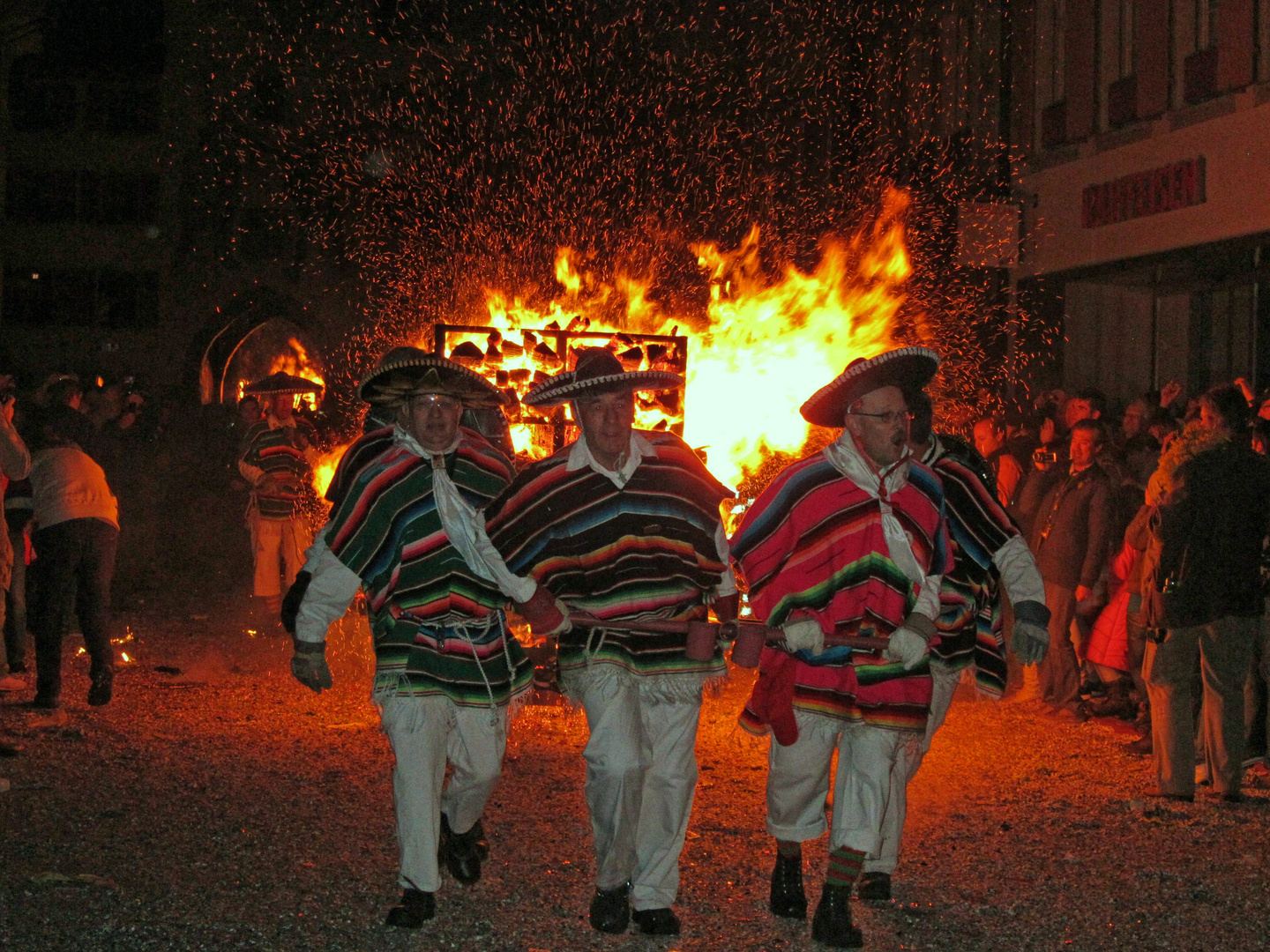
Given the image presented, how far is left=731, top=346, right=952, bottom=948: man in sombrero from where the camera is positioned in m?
4.99

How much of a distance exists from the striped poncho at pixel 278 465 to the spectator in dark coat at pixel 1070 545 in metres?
5.35

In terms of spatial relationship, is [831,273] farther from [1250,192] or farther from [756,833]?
[756,833]

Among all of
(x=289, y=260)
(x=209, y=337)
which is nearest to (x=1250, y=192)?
(x=289, y=260)

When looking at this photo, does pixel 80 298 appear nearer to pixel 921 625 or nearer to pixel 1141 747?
pixel 1141 747

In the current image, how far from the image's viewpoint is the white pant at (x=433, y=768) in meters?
4.95

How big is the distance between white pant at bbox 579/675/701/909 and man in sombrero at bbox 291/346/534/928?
44cm

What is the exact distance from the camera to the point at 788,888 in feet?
16.8

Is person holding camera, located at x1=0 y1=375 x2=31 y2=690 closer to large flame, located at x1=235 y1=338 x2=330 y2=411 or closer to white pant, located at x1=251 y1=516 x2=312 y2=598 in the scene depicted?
white pant, located at x1=251 y1=516 x2=312 y2=598

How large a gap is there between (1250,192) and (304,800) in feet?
36.3

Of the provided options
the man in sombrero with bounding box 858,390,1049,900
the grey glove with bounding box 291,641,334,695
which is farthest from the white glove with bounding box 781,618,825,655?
the grey glove with bounding box 291,641,334,695

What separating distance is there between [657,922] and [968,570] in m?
1.68

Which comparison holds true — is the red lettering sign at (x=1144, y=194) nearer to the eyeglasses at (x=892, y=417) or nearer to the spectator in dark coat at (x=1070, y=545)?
the spectator in dark coat at (x=1070, y=545)

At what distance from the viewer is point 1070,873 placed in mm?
5574

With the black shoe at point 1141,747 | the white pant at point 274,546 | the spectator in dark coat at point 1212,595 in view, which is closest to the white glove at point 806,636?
the spectator in dark coat at point 1212,595
